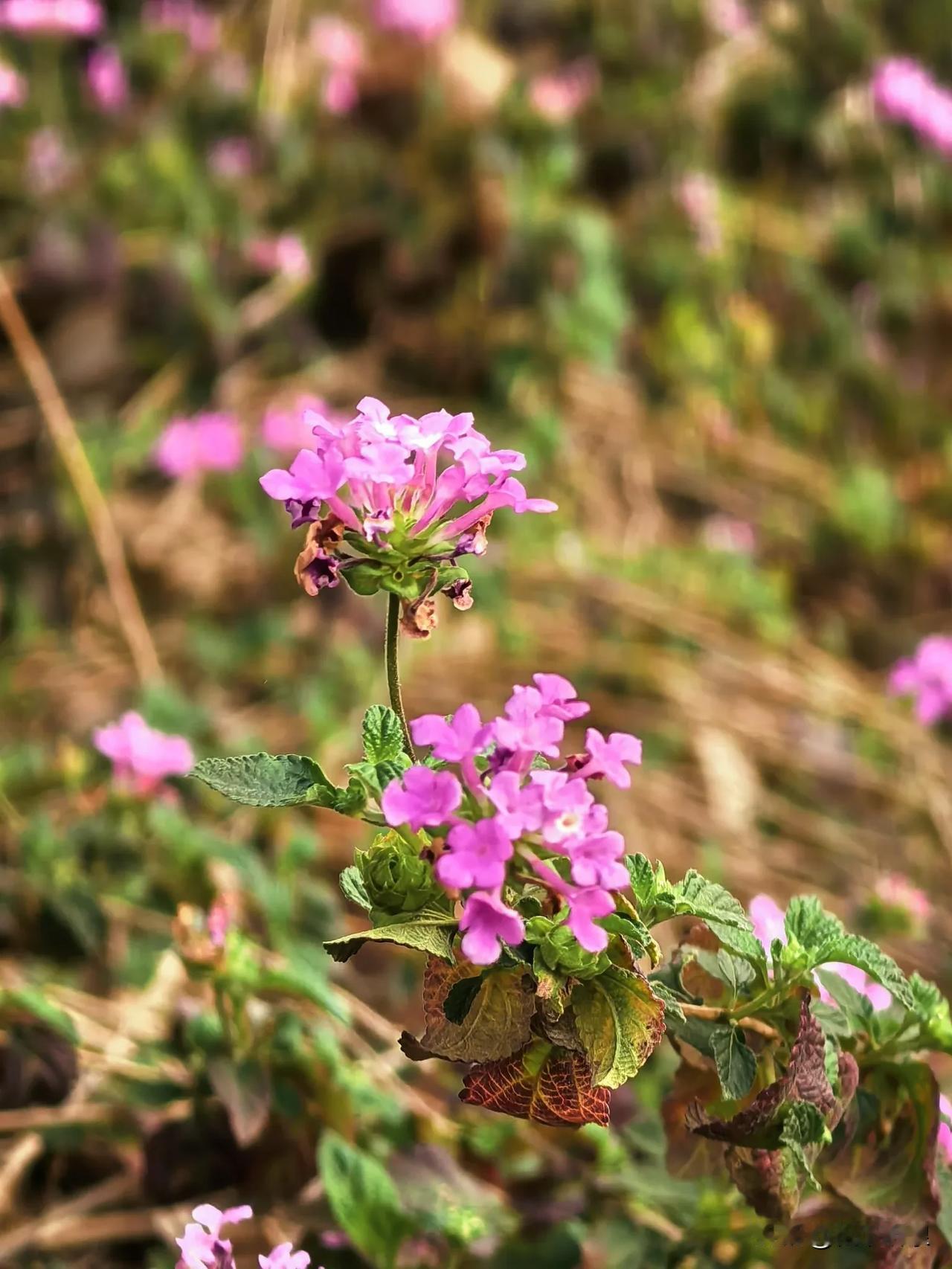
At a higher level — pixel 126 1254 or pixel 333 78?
pixel 333 78

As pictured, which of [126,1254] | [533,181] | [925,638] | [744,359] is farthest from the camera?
[744,359]

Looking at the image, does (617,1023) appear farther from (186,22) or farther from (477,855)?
(186,22)

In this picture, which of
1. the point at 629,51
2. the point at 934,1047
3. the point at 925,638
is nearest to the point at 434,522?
the point at 934,1047

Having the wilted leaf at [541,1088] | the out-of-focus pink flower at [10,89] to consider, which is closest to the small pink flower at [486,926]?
the wilted leaf at [541,1088]

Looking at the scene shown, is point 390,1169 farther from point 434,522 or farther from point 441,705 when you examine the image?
point 441,705

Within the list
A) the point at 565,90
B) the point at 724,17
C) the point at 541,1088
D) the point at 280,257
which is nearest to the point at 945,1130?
the point at 541,1088

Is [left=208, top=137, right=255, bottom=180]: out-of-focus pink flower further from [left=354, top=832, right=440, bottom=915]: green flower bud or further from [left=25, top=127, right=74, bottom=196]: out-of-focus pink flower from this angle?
[left=354, top=832, right=440, bottom=915]: green flower bud
